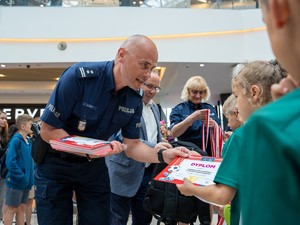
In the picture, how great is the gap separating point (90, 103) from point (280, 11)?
55.6 inches

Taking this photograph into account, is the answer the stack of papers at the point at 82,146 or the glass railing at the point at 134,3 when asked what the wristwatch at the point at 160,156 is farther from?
the glass railing at the point at 134,3

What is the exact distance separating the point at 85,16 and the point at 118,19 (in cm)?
90

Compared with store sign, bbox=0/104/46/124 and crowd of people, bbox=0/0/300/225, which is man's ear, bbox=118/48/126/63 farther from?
store sign, bbox=0/104/46/124

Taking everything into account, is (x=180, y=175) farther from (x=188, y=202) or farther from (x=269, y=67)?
(x=188, y=202)

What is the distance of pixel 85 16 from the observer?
898cm

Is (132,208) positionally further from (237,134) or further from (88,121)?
(237,134)

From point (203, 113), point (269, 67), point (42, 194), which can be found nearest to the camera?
point (269, 67)

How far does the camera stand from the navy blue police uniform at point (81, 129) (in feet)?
5.55

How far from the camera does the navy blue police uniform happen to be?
66.6 inches

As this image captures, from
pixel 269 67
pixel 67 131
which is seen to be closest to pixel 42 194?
pixel 67 131

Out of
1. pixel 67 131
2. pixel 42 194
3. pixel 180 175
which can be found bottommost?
pixel 42 194

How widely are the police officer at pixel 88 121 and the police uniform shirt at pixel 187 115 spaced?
0.96 metres

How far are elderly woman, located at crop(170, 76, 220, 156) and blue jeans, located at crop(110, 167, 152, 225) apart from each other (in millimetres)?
447

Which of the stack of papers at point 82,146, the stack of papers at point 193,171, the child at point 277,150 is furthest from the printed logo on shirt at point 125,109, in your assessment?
the child at point 277,150
